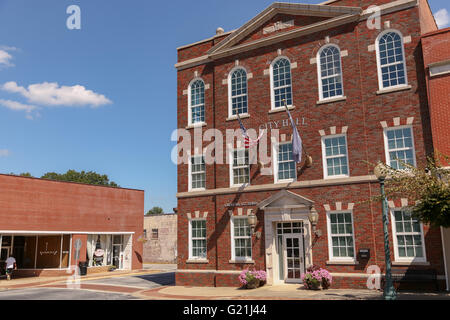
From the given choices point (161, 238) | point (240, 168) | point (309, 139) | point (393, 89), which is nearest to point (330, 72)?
point (393, 89)

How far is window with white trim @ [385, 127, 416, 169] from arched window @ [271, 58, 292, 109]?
17.0ft

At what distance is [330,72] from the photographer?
762 inches

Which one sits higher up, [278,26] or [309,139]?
[278,26]

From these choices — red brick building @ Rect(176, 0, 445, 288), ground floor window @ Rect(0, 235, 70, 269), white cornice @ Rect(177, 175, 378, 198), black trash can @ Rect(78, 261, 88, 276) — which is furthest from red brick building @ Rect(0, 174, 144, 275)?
red brick building @ Rect(176, 0, 445, 288)

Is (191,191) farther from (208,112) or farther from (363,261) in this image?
(363,261)

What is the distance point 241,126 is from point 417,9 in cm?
939

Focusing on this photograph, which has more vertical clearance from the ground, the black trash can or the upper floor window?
the upper floor window

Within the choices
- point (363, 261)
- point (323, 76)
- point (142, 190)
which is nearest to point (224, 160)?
point (323, 76)

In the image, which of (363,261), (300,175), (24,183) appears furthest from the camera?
(24,183)

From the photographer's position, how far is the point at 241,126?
65.8 ft

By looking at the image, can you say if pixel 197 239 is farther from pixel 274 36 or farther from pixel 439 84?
pixel 439 84

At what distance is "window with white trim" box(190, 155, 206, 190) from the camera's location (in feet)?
73.8

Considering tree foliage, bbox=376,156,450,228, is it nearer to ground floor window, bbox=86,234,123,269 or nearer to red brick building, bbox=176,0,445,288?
red brick building, bbox=176,0,445,288

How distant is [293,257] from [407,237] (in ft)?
17.3
